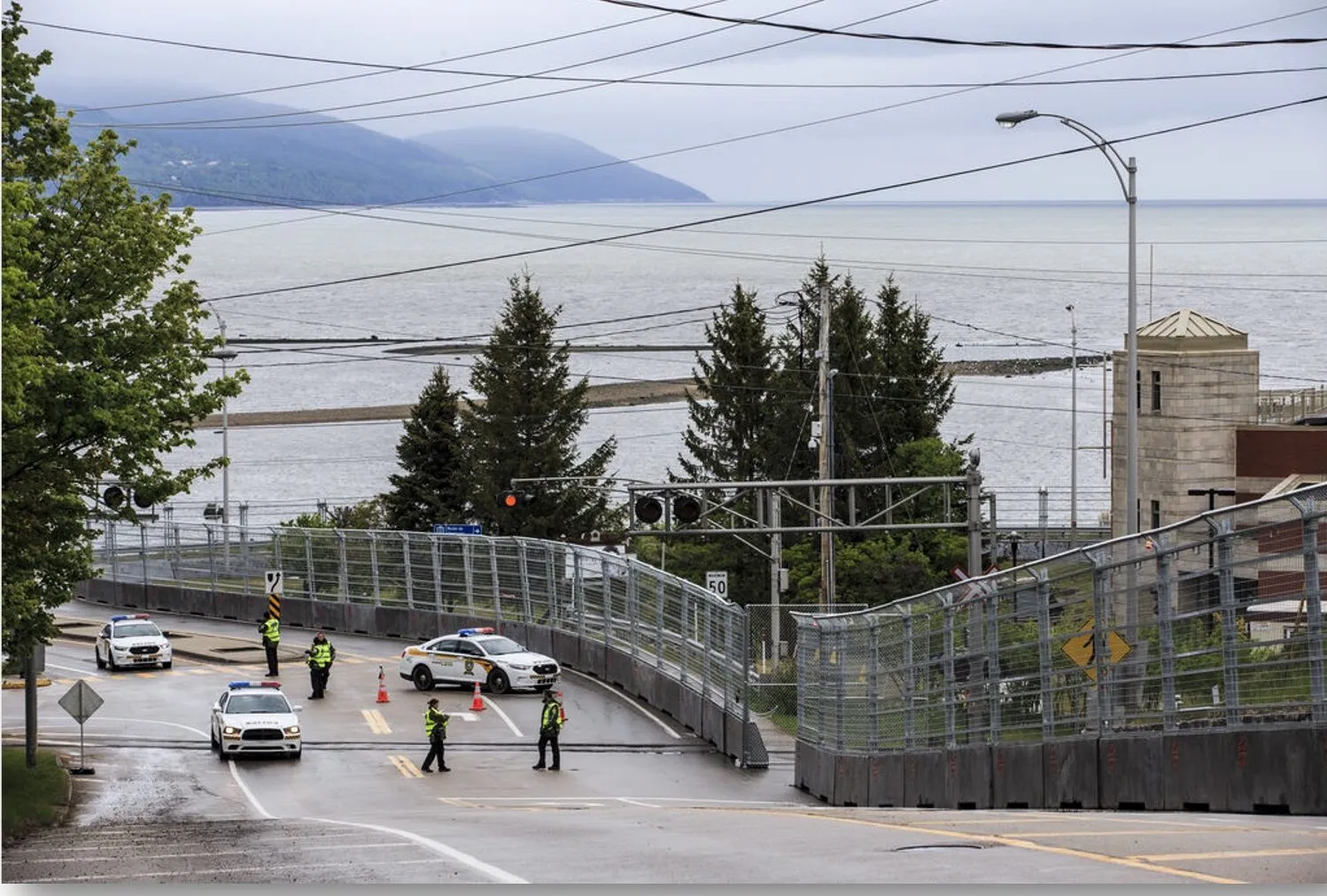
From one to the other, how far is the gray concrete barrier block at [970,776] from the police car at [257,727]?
1460 cm

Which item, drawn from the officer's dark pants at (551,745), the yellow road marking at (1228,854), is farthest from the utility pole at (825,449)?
the yellow road marking at (1228,854)

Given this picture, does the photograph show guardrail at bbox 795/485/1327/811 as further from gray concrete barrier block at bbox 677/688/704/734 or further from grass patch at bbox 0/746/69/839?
gray concrete barrier block at bbox 677/688/704/734

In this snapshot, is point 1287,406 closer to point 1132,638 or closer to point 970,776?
point 970,776

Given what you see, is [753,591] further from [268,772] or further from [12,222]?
[12,222]

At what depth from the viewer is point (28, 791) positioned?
27.9 meters

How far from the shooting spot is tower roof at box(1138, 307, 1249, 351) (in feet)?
199

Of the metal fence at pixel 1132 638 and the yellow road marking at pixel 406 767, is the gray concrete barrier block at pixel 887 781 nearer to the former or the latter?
→ the metal fence at pixel 1132 638

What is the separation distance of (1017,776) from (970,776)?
5.22 feet

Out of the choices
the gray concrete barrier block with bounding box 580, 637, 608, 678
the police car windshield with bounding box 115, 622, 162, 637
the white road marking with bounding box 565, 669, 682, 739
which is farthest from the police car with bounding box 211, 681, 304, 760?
the police car windshield with bounding box 115, 622, 162, 637

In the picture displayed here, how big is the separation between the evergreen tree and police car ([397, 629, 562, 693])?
5226 cm

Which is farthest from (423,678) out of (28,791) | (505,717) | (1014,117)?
(1014,117)

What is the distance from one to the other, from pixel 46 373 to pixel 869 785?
12.8 meters

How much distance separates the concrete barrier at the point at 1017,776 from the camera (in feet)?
66.2

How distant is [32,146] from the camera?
25594mm
